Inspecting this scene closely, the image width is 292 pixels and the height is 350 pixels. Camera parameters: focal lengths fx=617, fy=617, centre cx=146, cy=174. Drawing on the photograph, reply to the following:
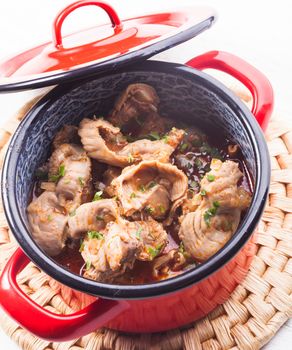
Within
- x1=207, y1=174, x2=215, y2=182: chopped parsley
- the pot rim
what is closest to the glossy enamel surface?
the pot rim

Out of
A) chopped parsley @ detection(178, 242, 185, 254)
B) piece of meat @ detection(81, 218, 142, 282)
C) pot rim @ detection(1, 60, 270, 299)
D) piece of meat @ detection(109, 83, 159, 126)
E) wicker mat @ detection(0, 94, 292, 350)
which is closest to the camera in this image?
pot rim @ detection(1, 60, 270, 299)

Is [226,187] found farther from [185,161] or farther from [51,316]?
[51,316]

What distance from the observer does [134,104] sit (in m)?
1.73

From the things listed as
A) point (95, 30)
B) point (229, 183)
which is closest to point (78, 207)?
point (229, 183)

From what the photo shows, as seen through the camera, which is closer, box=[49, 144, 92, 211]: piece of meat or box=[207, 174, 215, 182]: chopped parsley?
box=[207, 174, 215, 182]: chopped parsley

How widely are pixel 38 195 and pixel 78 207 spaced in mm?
158

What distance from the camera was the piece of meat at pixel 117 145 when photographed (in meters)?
1.63

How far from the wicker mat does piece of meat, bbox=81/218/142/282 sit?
138 millimetres

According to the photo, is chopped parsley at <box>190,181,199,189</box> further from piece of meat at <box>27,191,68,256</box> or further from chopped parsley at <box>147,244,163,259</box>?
piece of meat at <box>27,191,68,256</box>

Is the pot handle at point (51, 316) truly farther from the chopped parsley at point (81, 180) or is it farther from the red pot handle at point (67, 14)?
the red pot handle at point (67, 14)

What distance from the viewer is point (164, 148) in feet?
5.39

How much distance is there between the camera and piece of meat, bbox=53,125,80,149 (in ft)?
5.62

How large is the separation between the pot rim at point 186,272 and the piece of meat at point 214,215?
10cm

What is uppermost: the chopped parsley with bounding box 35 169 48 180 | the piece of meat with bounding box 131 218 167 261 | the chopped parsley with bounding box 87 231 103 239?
the chopped parsley with bounding box 35 169 48 180
